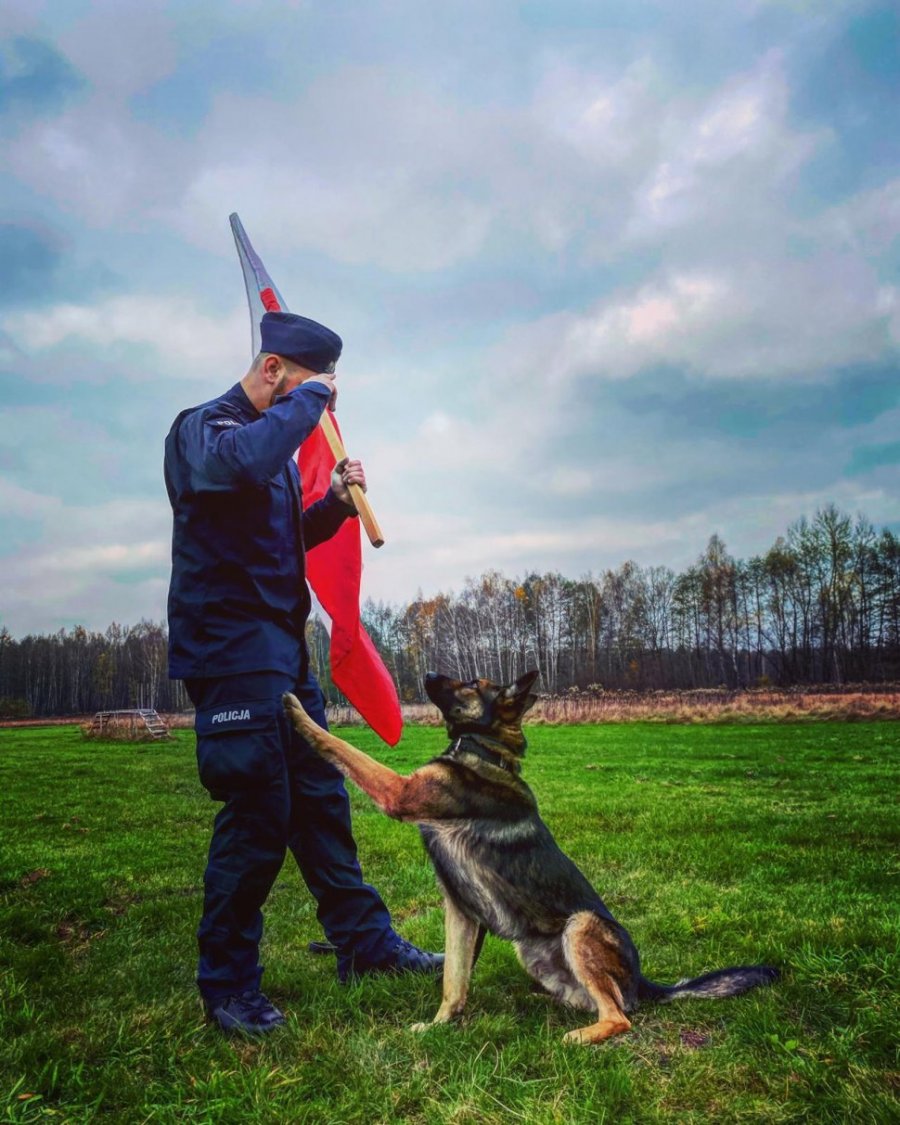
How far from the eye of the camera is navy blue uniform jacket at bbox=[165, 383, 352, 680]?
3402 mm

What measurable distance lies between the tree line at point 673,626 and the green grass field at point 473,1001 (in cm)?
5284

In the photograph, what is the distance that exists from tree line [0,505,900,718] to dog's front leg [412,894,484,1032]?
57.1m

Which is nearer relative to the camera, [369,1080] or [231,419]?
[369,1080]

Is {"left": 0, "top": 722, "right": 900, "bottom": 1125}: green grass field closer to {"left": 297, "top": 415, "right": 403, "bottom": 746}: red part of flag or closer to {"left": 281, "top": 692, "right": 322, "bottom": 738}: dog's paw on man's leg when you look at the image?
{"left": 281, "top": 692, "right": 322, "bottom": 738}: dog's paw on man's leg

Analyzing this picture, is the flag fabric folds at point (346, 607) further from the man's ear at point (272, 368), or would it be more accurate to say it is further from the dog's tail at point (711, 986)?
the dog's tail at point (711, 986)

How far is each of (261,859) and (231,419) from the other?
232 cm

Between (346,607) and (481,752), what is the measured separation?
4.86ft

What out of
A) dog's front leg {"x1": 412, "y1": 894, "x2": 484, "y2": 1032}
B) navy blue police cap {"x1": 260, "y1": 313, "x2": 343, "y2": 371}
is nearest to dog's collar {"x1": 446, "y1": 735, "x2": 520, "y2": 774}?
dog's front leg {"x1": 412, "y1": 894, "x2": 484, "y2": 1032}

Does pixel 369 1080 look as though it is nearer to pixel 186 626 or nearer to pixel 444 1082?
pixel 444 1082

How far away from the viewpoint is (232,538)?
362 cm

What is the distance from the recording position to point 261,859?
11.4 feet

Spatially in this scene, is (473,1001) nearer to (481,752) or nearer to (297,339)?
(481,752)

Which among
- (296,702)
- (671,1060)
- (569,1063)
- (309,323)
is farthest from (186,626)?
(671,1060)

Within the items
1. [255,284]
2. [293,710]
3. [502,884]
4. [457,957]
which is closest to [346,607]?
[293,710]
